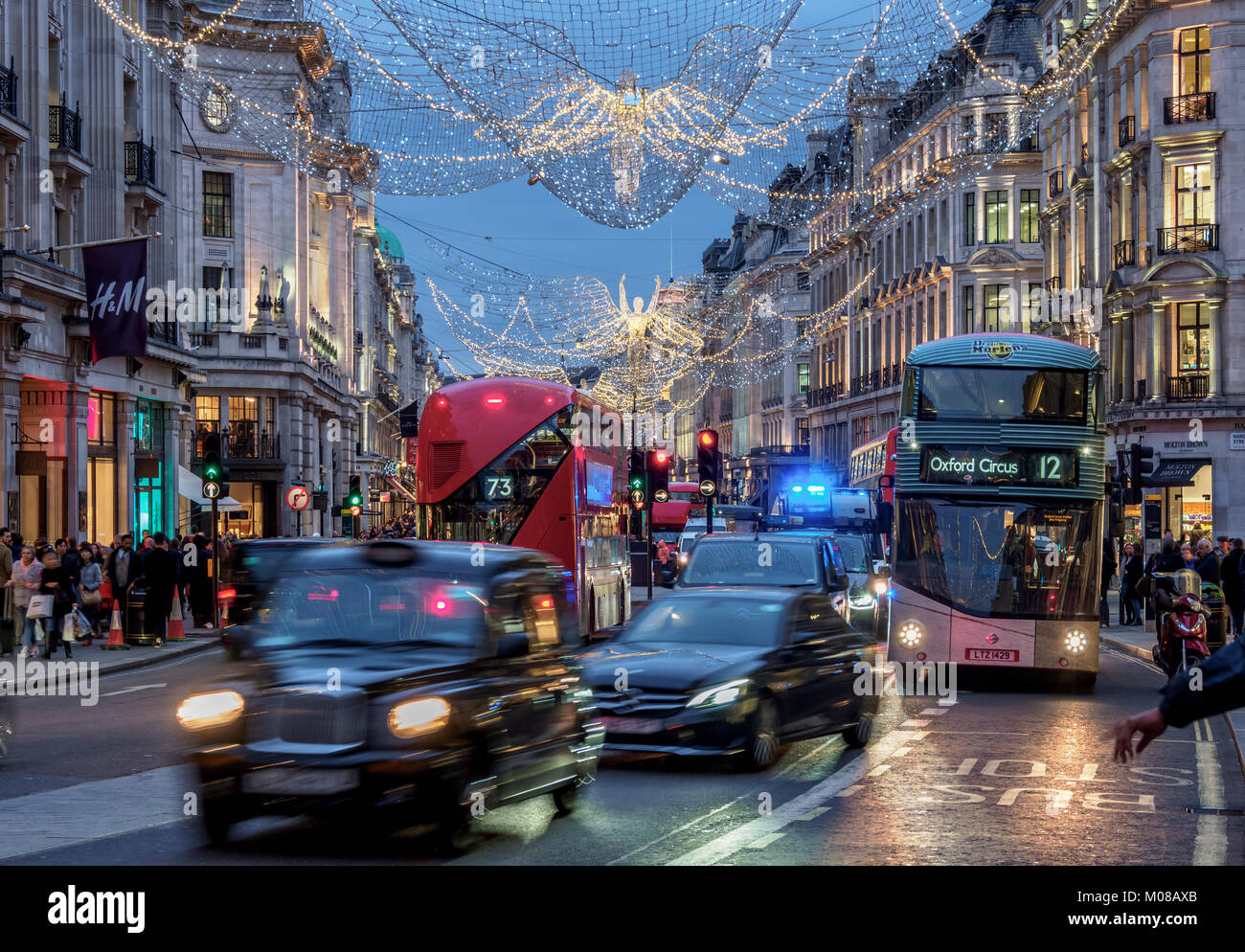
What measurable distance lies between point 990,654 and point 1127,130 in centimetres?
3421

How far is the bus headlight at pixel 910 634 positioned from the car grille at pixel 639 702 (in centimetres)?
906

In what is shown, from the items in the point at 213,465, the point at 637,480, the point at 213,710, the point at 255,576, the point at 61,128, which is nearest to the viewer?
the point at 213,710

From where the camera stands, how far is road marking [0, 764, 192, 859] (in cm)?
941

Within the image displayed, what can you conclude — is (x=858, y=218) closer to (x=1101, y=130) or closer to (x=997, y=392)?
(x=1101, y=130)

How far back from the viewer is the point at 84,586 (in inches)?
1087

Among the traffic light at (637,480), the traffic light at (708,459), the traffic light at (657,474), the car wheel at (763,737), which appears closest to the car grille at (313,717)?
the car wheel at (763,737)

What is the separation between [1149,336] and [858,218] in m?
38.4

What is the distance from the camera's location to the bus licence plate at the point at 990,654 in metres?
20.5

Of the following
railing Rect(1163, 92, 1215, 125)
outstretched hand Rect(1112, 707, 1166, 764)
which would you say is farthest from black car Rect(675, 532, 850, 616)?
railing Rect(1163, 92, 1215, 125)

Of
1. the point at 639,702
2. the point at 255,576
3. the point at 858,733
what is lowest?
the point at 858,733

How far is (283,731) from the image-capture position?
29.3ft

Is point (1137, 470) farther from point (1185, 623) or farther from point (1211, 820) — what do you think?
point (1211, 820)

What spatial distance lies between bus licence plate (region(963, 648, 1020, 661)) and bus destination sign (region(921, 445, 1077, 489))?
6.82 ft

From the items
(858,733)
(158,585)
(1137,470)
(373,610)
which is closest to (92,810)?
(373,610)
